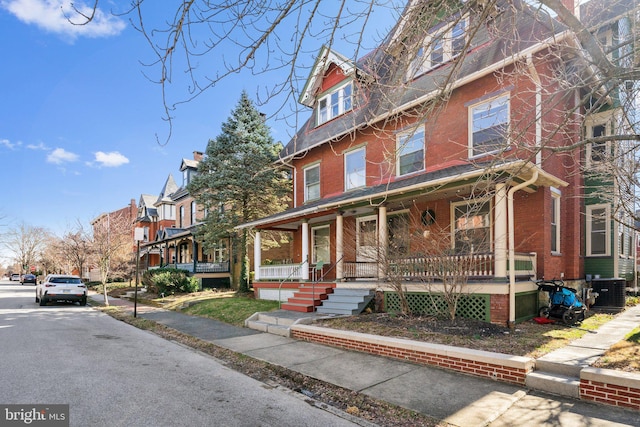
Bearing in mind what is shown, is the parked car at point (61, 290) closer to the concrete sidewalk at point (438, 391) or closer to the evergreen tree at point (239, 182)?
the evergreen tree at point (239, 182)

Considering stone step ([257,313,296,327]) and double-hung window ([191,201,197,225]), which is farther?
double-hung window ([191,201,197,225])

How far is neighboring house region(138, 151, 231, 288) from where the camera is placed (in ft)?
78.3

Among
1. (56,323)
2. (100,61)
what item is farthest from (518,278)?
(56,323)

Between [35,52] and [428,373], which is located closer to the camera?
[35,52]

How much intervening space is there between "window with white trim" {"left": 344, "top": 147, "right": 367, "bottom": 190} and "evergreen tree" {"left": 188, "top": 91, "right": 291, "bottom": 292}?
4.90 metres

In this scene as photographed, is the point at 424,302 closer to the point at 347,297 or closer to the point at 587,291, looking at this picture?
the point at 347,297

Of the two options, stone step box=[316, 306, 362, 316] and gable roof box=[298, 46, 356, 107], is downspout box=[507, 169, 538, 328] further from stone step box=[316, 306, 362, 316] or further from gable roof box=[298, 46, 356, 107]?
gable roof box=[298, 46, 356, 107]

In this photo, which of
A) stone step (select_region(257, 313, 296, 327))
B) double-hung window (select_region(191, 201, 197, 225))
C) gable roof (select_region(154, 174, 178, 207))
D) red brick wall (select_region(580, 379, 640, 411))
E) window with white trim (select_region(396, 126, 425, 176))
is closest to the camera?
red brick wall (select_region(580, 379, 640, 411))

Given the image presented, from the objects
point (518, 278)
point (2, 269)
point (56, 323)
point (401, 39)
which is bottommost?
point (2, 269)

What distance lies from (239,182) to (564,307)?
14.9 m

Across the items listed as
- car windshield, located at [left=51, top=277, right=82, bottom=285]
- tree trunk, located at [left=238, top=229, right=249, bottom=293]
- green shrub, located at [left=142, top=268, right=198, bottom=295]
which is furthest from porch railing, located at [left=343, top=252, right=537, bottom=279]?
car windshield, located at [left=51, top=277, right=82, bottom=285]

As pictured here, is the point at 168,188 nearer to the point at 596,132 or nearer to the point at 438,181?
the point at 438,181

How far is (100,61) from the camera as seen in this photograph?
4547 mm

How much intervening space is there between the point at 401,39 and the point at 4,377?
773cm
